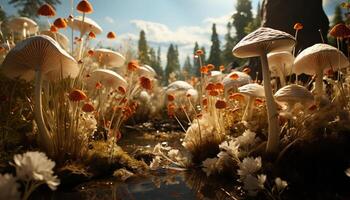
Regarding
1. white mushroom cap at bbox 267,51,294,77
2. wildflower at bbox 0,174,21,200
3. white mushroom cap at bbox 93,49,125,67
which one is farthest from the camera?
white mushroom cap at bbox 93,49,125,67

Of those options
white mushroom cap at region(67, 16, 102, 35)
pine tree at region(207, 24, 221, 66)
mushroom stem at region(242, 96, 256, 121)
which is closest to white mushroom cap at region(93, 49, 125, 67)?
white mushroom cap at region(67, 16, 102, 35)

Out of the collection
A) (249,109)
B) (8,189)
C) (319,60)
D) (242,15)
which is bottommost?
(249,109)

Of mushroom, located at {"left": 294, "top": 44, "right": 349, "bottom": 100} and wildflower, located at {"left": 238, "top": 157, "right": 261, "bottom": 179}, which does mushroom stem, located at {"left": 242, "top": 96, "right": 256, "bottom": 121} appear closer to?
mushroom, located at {"left": 294, "top": 44, "right": 349, "bottom": 100}

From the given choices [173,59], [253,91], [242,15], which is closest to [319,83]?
[253,91]

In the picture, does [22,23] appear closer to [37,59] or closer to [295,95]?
[37,59]

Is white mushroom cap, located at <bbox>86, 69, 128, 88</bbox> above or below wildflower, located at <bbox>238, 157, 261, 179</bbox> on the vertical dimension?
above

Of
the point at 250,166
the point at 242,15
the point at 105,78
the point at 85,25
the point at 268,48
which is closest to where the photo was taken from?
the point at 250,166

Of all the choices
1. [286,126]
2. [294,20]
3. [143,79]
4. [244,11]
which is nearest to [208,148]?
[286,126]
